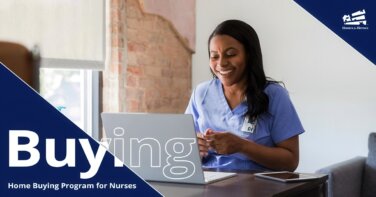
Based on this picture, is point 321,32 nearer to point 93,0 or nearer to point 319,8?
point 319,8

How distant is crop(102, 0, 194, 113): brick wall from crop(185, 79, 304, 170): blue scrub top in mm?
905

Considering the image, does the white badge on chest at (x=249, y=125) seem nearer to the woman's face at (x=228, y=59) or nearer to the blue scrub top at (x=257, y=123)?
the blue scrub top at (x=257, y=123)

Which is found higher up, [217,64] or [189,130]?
[217,64]

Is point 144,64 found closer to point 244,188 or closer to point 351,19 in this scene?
point 351,19

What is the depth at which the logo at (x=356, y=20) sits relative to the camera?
2.30m

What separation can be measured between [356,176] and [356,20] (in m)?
0.82

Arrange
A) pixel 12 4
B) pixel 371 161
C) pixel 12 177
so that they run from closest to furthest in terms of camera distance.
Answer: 1. pixel 12 177
2. pixel 12 4
3. pixel 371 161

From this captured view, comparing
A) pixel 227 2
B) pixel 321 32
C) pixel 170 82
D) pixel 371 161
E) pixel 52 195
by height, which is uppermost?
pixel 227 2

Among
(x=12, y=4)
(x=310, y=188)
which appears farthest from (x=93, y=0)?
(x=310, y=188)

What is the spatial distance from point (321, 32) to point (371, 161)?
0.76 metres

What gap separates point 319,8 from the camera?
2.80 metres

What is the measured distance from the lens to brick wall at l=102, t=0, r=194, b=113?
2.66 m

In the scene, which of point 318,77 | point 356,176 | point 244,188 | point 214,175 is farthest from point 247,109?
point 318,77

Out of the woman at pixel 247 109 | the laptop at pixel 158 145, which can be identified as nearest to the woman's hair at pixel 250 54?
the woman at pixel 247 109
